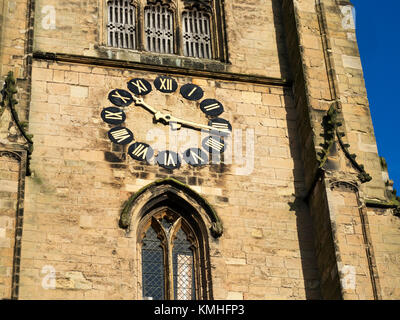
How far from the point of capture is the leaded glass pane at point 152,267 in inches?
866

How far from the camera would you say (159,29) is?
1016 inches

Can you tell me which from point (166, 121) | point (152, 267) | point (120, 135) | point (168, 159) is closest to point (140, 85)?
point (166, 121)

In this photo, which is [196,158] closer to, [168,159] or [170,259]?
[168,159]

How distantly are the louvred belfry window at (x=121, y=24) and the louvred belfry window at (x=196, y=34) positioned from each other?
3.41 feet

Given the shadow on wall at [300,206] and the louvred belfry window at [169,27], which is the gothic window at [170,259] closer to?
the shadow on wall at [300,206]

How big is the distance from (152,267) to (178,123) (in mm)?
2935

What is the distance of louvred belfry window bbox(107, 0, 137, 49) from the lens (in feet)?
82.9

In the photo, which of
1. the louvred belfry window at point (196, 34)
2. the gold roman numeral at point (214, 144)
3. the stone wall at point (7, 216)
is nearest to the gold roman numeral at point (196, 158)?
the gold roman numeral at point (214, 144)

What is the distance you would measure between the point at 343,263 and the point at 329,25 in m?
6.09

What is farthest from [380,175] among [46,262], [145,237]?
[46,262]

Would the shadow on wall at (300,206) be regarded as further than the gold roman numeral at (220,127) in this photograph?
No

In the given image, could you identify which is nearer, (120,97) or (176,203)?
(176,203)

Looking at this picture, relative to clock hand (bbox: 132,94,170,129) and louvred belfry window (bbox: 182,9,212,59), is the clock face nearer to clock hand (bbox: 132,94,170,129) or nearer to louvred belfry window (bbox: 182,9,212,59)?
clock hand (bbox: 132,94,170,129)
